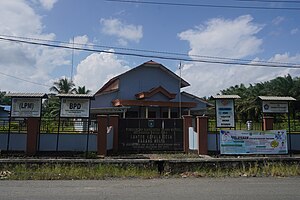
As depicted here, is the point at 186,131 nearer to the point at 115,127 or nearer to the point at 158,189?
the point at 115,127

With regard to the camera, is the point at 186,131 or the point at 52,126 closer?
the point at 52,126

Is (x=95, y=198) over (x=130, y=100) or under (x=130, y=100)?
under

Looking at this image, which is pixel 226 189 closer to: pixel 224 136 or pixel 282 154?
pixel 224 136

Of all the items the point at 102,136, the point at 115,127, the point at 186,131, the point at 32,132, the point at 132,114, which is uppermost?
the point at 132,114

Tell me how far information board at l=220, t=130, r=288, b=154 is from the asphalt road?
5.26 meters

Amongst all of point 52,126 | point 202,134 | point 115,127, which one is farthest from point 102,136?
point 202,134

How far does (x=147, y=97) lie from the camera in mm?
30547

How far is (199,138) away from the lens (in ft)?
56.1

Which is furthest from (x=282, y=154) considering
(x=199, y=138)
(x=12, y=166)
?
(x=12, y=166)

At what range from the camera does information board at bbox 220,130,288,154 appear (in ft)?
50.2

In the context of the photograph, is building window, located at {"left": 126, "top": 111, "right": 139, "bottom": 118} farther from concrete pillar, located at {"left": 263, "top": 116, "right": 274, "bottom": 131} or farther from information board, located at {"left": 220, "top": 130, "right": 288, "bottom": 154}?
information board, located at {"left": 220, "top": 130, "right": 288, "bottom": 154}

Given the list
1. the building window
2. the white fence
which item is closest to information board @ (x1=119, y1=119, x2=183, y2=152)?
the white fence

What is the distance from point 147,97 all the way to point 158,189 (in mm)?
22501

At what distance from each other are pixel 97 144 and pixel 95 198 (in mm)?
9879
